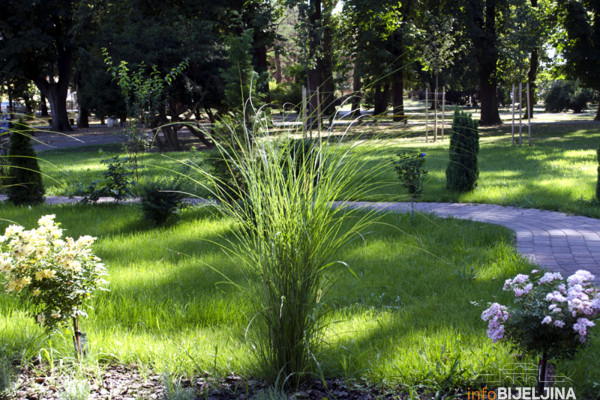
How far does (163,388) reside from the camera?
2.61 metres

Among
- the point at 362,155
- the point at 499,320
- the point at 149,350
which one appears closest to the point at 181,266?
the point at 149,350

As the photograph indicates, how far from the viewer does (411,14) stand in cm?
2581

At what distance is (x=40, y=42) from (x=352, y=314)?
25253mm

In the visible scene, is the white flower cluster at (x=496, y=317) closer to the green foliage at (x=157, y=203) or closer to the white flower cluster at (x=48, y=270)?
the white flower cluster at (x=48, y=270)

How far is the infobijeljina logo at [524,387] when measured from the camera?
2.40 m

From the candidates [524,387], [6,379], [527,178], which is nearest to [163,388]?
[6,379]

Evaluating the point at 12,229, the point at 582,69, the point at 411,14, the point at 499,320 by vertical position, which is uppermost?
the point at 411,14

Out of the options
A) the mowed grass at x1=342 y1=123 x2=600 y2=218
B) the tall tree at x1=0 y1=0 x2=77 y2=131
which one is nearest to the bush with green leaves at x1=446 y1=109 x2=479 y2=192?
the mowed grass at x1=342 y1=123 x2=600 y2=218

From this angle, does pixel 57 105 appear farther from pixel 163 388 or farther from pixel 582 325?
pixel 582 325

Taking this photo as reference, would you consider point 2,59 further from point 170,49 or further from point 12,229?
point 12,229

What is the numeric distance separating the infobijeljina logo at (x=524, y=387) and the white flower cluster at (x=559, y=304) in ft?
0.97

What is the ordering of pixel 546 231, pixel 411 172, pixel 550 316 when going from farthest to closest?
1. pixel 411 172
2. pixel 546 231
3. pixel 550 316

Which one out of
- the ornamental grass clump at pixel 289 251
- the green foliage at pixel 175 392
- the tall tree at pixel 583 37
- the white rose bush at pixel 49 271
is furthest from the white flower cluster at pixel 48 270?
the tall tree at pixel 583 37

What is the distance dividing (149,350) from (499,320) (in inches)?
76.7
